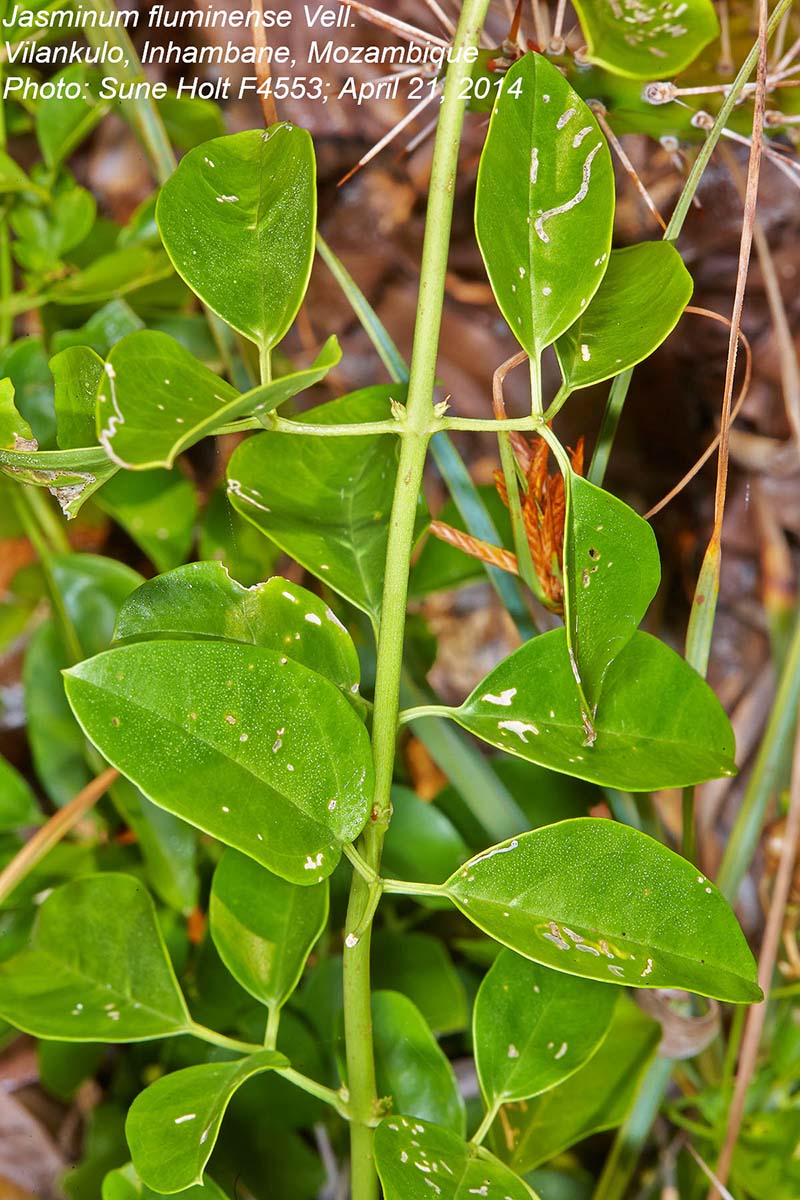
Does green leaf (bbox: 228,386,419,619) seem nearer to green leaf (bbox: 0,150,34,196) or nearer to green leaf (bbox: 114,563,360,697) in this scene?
green leaf (bbox: 114,563,360,697)

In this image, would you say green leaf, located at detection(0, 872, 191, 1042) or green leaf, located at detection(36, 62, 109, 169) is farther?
green leaf, located at detection(36, 62, 109, 169)

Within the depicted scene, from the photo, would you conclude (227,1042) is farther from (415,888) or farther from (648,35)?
(648,35)

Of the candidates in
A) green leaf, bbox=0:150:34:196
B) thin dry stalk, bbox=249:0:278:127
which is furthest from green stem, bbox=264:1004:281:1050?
green leaf, bbox=0:150:34:196

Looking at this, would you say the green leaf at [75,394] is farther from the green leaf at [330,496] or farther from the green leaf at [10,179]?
the green leaf at [10,179]

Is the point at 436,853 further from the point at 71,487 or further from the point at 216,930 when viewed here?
the point at 71,487

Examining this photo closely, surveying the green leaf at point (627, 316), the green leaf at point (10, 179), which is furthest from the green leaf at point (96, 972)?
the green leaf at point (10, 179)

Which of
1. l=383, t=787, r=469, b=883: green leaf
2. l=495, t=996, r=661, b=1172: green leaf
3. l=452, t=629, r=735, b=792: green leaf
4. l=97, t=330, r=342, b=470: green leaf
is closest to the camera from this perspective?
l=97, t=330, r=342, b=470: green leaf
